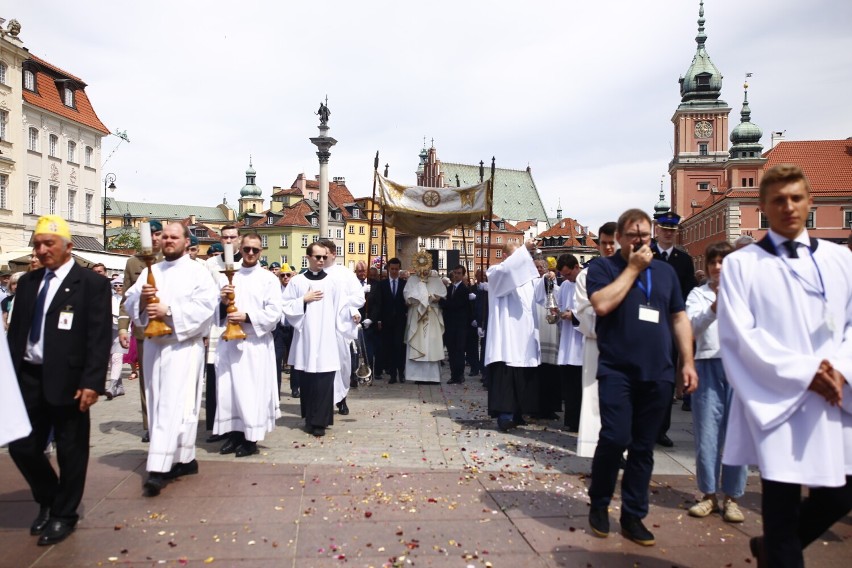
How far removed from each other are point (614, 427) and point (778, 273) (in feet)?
4.88

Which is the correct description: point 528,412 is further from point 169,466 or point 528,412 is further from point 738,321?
point 738,321

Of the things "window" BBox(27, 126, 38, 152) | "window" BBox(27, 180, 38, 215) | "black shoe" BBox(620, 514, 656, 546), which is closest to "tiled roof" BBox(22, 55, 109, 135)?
"window" BBox(27, 126, 38, 152)

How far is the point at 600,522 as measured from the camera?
14.2 ft

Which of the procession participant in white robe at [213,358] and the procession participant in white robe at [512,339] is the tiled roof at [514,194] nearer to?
the procession participant in white robe at [512,339]

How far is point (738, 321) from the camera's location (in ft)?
10.5

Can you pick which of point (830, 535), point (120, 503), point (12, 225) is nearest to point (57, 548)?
point (120, 503)

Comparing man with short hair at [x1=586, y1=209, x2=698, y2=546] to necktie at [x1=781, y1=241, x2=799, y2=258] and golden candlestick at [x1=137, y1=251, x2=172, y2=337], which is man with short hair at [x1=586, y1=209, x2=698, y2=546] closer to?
necktie at [x1=781, y1=241, x2=799, y2=258]

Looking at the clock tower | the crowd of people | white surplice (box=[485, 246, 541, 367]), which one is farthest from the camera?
the clock tower

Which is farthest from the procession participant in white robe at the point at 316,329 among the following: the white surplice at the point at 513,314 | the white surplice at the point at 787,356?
the white surplice at the point at 787,356

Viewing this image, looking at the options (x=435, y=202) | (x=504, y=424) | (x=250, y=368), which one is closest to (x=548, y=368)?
(x=504, y=424)

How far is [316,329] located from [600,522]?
4.22 m

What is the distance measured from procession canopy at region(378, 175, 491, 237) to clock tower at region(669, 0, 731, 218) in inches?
3322

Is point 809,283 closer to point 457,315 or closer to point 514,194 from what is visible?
point 457,315

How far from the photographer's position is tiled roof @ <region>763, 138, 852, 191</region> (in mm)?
61031
